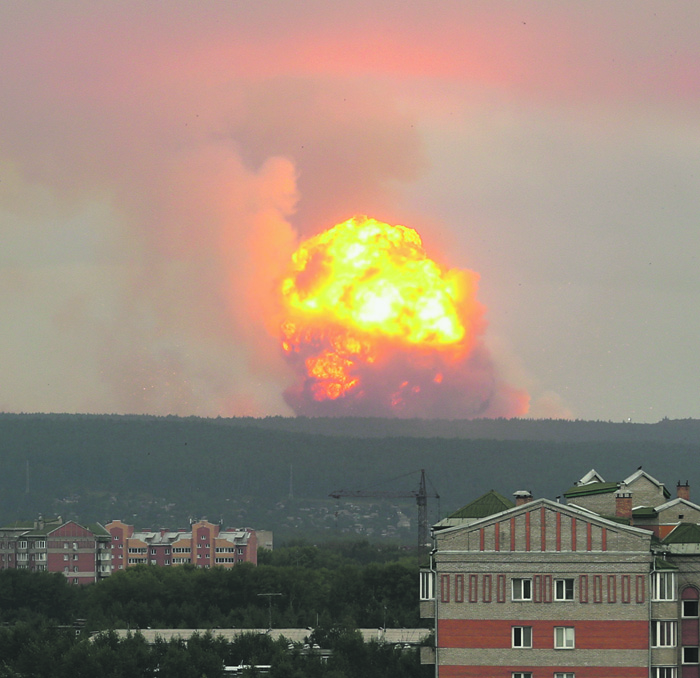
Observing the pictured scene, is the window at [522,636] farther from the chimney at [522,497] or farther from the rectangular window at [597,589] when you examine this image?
the chimney at [522,497]

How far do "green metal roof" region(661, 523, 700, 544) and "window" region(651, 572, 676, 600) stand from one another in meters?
3.05

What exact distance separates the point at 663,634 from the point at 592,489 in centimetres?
1723

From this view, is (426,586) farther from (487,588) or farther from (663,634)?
(663,634)

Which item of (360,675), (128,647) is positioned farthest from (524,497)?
(128,647)

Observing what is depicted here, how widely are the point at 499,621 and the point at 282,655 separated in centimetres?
4005

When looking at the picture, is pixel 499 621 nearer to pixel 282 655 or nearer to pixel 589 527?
pixel 589 527

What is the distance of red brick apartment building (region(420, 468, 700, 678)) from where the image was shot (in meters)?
117

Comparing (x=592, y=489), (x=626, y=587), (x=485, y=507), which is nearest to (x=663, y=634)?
(x=626, y=587)

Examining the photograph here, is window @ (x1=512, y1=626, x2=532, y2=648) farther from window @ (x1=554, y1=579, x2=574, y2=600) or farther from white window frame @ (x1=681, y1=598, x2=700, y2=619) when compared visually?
white window frame @ (x1=681, y1=598, x2=700, y2=619)

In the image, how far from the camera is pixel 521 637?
117812 mm

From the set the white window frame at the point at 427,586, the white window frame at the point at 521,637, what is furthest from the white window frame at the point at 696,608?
the white window frame at the point at 427,586

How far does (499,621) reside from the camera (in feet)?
388

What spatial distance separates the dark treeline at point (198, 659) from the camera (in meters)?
152

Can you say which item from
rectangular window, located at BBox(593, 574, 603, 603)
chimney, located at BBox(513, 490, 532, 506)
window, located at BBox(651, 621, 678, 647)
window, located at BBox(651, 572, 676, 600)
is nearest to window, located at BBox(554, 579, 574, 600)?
rectangular window, located at BBox(593, 574, 603, 603)
